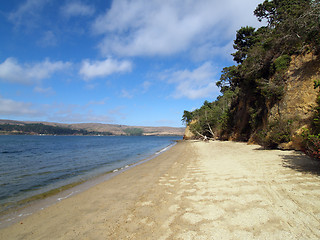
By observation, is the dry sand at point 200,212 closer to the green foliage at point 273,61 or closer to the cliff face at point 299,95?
the green foliage at point 273,61

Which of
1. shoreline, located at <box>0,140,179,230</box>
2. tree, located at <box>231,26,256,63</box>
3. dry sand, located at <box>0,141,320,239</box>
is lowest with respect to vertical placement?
shoreline, located at <box>0,140,179,230</box>

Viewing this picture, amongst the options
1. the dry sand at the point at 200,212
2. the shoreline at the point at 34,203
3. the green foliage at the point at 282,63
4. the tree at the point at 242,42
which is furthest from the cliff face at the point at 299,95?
the tree at the point at 242,42

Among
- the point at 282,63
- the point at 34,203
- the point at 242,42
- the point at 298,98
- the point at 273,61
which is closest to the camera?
the point at 34,203

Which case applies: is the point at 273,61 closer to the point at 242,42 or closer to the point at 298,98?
the point at 298,98

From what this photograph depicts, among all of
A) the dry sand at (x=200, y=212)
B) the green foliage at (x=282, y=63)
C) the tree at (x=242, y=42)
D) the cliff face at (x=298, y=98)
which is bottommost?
the dry sand at (x=200, y=212)

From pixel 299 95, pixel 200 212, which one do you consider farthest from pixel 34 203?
pixel 299 95

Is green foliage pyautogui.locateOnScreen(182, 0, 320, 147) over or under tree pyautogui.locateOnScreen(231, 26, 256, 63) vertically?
under

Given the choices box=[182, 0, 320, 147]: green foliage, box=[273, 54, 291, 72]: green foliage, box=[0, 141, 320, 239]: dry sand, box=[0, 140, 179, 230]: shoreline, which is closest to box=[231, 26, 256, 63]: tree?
box=[182, 0, 320, 147]: green foliage

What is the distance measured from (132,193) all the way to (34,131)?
679ft

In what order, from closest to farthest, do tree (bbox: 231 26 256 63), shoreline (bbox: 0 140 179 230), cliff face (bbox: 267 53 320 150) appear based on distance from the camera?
shoreline (bbox: 0 140 179 230), cliff face (bbox: 267 53 320 150), tree (bbox: 231 26 256 63)

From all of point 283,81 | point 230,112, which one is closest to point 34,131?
point 230,112

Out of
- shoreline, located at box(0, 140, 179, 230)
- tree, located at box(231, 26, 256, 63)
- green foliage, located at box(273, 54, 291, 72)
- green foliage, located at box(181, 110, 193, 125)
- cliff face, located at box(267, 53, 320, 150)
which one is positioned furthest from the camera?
green foliage, located at box(181, 110, 193, 125)

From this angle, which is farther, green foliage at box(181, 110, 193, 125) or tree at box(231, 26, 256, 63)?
green foliage at box(181, 110, 193, 125)

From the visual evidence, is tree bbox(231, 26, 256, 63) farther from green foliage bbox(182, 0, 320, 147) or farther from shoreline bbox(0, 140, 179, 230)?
shoreline bbox(0, 140, 179, 230)
